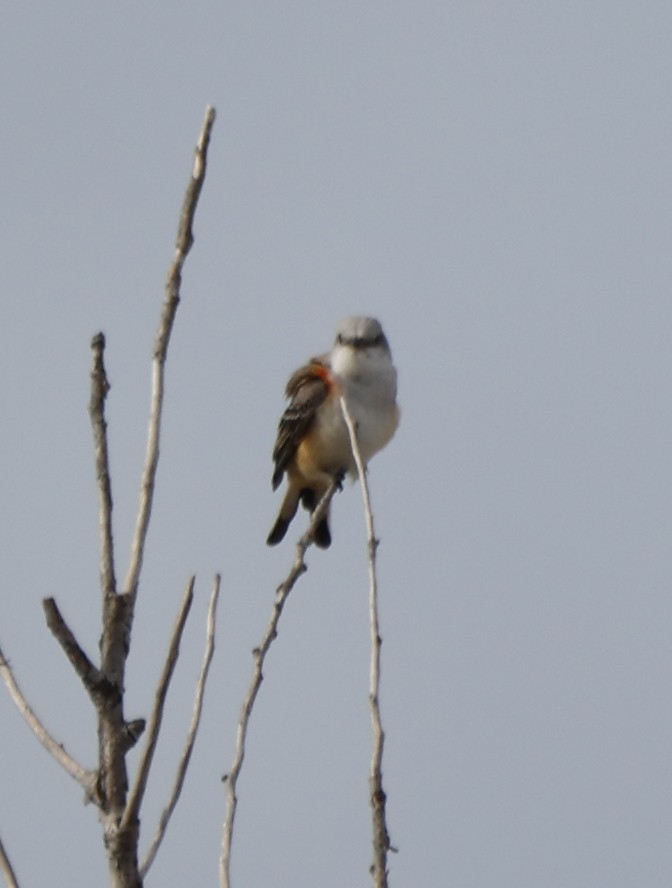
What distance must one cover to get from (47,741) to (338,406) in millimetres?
8014

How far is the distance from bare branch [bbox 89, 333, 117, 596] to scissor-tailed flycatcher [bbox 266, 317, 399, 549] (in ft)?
24.7

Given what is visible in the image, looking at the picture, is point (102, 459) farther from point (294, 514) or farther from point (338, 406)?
point (294, 514)

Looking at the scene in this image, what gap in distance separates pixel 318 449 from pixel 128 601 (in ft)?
27.2

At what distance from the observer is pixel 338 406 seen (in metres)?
10.8

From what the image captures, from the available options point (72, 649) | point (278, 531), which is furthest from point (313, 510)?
point (72, 649)

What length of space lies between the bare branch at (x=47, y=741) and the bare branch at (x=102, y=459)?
0.31 metres

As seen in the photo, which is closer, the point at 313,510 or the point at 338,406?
the point at 338,406

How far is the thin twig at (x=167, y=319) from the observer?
A: 292 centimetres

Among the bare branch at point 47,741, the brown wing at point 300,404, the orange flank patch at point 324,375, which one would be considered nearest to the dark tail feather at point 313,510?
the brown wing at point 300,404

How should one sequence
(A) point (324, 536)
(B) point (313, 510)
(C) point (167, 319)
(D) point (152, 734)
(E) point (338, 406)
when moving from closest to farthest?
(D) point (152, 734) < (C) point (167, 319) < (E) point (338, 406) < (B) point (313, 510) < (A) point (324, 536)

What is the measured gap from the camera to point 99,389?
2.97 m

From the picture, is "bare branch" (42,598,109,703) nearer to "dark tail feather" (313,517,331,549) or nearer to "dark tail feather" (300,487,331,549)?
"dark tail feather" (300,487,331,549)

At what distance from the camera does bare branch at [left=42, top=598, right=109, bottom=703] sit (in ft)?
8.79

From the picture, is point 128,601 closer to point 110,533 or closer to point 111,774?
point 110,533
